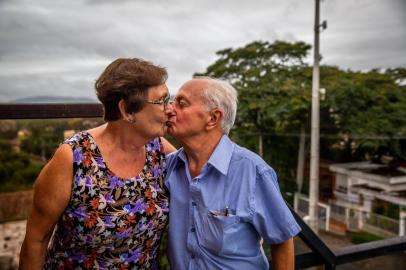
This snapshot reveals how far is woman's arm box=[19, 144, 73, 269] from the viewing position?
1160 mm

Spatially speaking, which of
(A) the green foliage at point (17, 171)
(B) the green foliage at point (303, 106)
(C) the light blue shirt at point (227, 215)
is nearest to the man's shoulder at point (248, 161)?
(C) the light blue shirt at point (227, 215)

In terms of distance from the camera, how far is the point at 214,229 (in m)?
1.29

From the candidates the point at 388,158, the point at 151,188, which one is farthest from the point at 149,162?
the point at 388,158

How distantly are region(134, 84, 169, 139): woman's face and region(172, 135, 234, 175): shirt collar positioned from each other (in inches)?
8.4

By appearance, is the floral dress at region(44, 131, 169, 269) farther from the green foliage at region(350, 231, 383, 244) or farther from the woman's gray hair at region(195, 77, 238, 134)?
the green foliage at region(350, 231, 383, 244)

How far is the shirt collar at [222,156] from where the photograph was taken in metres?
1.35

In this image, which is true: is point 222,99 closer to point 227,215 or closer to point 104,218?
point 227,215

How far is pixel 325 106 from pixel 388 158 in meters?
2.99

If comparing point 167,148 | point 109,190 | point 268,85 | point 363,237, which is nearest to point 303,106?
point 268,85

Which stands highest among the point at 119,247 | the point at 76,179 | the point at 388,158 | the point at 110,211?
the point at 76,179

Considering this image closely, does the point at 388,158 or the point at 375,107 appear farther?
the point at 388,158

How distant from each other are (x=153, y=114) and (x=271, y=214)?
0.62 m

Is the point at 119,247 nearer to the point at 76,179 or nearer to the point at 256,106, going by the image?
the point at 76,179

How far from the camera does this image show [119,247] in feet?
4.29
